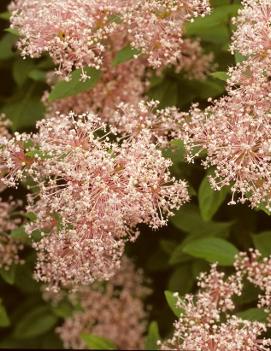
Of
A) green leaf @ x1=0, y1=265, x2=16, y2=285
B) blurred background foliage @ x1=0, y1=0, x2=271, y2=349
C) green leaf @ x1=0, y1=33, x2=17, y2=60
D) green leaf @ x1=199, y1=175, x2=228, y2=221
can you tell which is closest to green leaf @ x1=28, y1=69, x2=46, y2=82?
blurred background foliage @ x1=0, y1=0, x2=271, y2=349

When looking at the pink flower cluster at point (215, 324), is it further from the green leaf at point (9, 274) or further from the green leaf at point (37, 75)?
the green leaf at point (37, 75)

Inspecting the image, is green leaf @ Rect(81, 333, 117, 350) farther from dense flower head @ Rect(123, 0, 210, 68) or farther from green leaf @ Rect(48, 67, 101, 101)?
dense flower head @ Rect(123, 0, 210, 68)

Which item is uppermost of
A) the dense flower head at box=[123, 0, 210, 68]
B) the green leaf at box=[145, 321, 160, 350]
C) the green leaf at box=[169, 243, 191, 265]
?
the dense flower head at box=[123, 0, 210, 68]

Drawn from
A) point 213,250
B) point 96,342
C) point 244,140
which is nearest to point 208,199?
point 213,250

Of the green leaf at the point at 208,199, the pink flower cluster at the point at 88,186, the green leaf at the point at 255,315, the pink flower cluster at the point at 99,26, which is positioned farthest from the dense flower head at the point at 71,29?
the green leaf at the point at 255,315

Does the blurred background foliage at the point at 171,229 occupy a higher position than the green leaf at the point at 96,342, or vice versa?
the blurred background foliage at the point at 171,229

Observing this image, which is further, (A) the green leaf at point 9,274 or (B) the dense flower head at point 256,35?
(A) the green leaf at point 9,274
